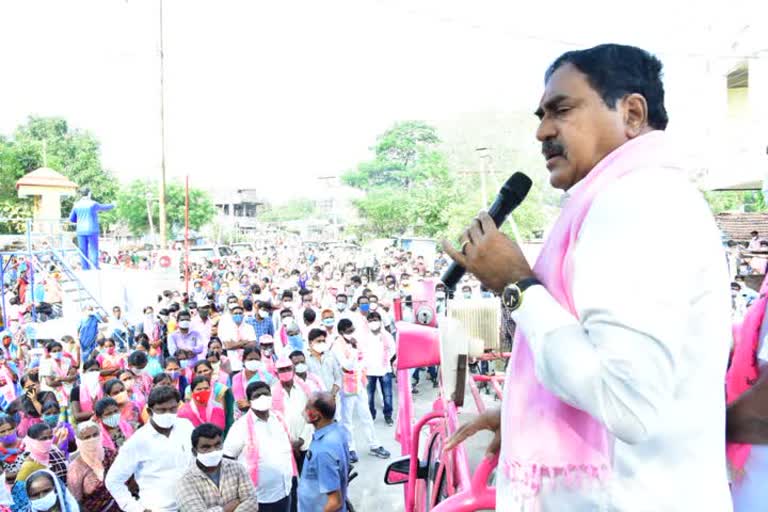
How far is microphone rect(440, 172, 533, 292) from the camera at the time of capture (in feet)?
4.61

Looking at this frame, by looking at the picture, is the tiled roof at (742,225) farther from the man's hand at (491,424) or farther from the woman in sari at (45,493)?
the man's hand at (491,424)

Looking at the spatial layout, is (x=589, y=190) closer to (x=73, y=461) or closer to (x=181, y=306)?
(x=73, y=461)

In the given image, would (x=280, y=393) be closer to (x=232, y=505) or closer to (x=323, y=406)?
(x=323, y=406)

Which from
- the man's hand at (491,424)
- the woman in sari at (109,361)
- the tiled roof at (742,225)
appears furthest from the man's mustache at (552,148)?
the tiled roof at (742,225)

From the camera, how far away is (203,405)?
5.35 meters

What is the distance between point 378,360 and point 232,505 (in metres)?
4.57

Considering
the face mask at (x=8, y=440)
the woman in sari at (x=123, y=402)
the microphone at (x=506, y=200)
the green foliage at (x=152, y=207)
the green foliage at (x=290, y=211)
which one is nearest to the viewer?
the microphone at (x=506, y=200)

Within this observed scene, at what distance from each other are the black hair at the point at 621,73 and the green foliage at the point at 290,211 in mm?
67925

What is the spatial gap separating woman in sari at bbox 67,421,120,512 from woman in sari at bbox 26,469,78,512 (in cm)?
46

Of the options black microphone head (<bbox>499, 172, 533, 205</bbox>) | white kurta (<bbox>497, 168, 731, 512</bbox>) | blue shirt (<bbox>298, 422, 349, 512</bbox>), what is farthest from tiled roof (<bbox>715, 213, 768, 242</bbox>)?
white kurta (<bbox>497, 168, 731, 512</bbox>)

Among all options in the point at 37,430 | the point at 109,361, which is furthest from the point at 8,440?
the point at 109,361

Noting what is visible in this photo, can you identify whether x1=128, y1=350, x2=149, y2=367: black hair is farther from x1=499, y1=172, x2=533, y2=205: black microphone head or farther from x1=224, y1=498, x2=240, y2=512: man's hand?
x1=499, y1=172, x2=533, y2=205: black microphone head

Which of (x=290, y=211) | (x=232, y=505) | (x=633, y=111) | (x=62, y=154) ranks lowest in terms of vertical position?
(x=232, y=505)

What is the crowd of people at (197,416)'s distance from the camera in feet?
12.7
